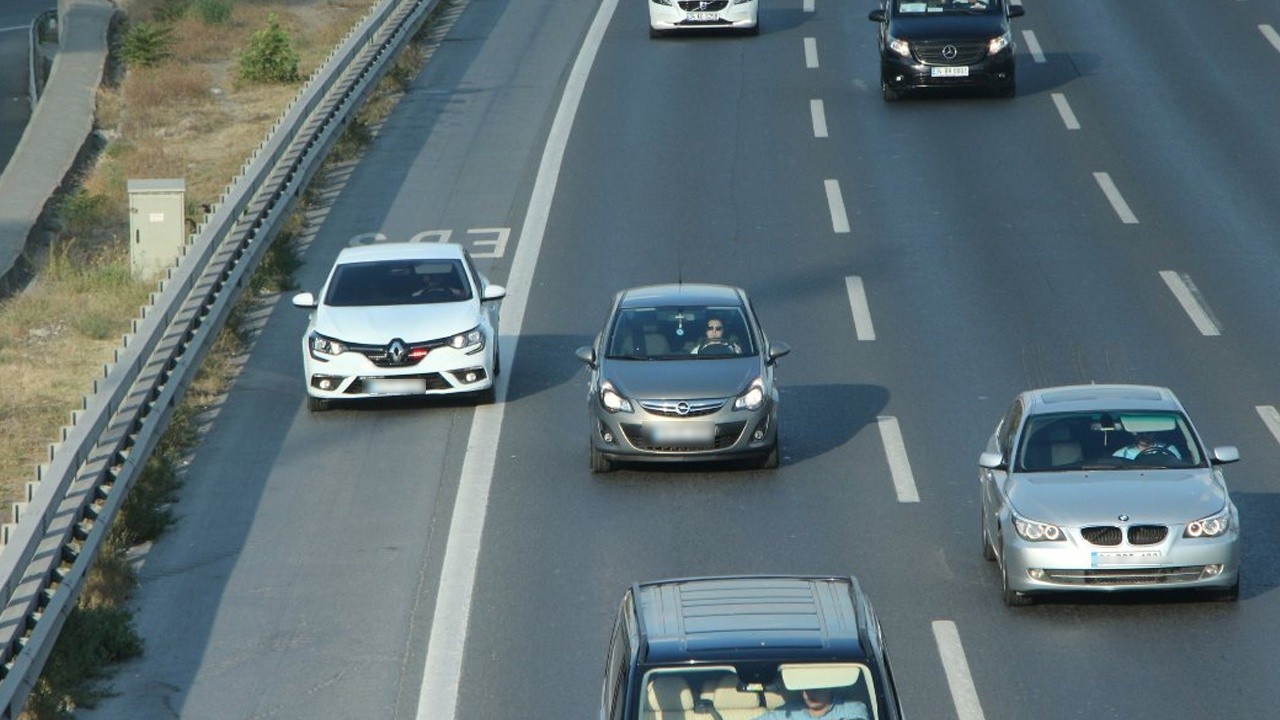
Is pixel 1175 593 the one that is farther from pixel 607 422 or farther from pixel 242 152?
pixel 242 152

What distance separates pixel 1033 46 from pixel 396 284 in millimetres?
19259

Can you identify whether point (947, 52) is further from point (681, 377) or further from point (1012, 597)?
point (1012, 597)

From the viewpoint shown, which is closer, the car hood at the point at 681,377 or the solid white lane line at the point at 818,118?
the car hood at the point at 681,377

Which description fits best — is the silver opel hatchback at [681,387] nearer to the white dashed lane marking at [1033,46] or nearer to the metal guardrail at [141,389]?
the metal guardrail at [141,389]

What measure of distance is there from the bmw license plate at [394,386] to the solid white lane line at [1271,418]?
7.74 m

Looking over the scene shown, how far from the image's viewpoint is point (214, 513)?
676 inches

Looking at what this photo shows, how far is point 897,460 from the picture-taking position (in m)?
18.3

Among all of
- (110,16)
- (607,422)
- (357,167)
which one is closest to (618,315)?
(607,422)

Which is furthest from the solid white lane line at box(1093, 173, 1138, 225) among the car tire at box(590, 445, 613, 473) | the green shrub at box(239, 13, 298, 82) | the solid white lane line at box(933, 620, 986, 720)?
the green shrub at box(239, 13, 298, 82)

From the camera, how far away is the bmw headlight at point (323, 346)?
19984 mm

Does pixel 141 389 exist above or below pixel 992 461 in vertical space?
below

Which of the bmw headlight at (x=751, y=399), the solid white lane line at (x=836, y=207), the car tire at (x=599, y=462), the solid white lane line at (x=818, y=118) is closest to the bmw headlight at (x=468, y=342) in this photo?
the car tire at (x=599, y=462)

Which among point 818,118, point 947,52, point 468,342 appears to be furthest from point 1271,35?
point 468,342

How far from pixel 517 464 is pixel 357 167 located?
12121mm
